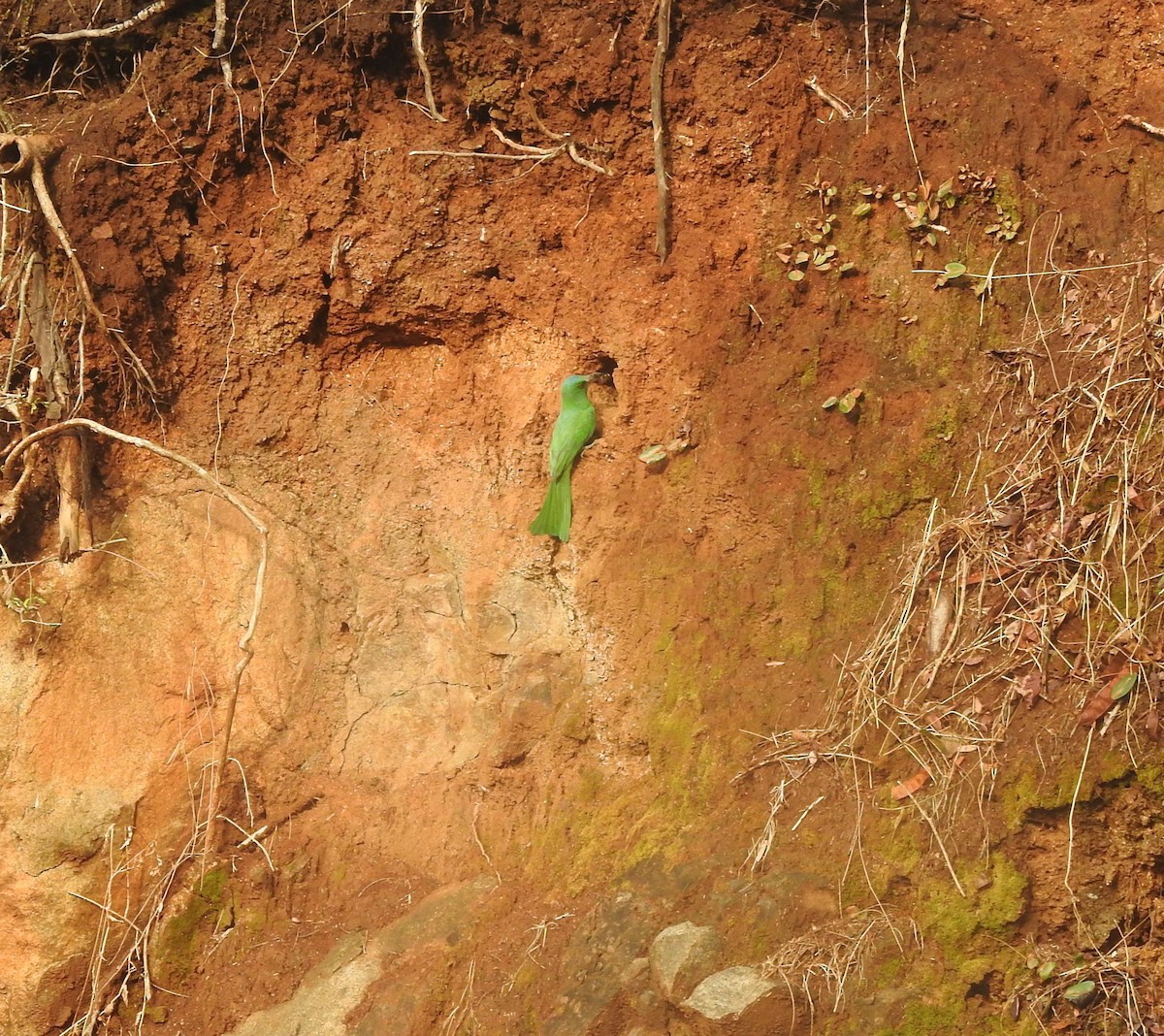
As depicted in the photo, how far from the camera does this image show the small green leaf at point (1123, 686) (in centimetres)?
269

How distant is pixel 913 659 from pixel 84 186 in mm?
3039

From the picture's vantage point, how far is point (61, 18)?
11.4ft

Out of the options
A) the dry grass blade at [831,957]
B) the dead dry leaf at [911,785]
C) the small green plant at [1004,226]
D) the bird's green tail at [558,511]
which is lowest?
the dry grass blade at [831,957]

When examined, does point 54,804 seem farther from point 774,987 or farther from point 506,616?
point 774,987

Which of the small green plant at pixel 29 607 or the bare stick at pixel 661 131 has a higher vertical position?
the bare stick at pixel 661 131

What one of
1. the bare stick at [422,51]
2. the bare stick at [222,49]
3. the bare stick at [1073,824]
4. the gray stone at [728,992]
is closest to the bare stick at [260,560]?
the bare stick at [222,49]

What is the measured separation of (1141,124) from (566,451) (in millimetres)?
2035

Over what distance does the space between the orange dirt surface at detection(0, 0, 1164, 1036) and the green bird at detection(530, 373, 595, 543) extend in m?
0.08

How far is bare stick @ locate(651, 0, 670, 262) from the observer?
10.7 ft

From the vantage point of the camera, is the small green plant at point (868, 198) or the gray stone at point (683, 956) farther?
the small green plant at point (868, 198)

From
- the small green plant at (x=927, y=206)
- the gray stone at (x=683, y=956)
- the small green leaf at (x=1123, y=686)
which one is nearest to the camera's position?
the small green leaf at (x=1123, y=686)

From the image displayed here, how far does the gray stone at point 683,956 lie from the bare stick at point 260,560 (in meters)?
1.48

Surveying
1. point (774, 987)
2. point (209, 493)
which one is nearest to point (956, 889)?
point (774, 987)

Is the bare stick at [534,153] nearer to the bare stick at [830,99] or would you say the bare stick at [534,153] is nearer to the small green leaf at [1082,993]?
the bare stick at [830,99]
